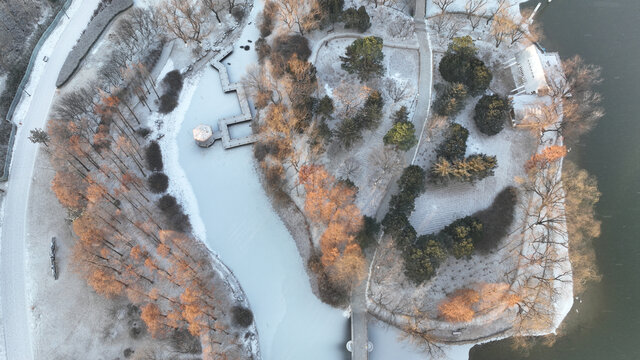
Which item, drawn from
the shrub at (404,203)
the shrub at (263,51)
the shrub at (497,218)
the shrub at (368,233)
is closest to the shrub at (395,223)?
the shrub at (404,203)

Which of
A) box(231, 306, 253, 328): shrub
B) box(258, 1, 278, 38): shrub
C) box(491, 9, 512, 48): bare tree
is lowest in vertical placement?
box(231, 306, 253, 328): shrub

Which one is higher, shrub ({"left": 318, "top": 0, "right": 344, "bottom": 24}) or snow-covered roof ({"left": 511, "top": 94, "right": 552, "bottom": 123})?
shrub ({"left": 318, "top": 0, "right": 344, "bottom": 24})

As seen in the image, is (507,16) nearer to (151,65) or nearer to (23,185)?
(151,65)

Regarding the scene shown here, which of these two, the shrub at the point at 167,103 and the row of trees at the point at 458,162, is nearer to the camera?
the row of trees at the point at 458,162

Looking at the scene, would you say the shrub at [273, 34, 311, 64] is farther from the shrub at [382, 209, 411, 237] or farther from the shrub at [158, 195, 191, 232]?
the shrub at [382, 209, 411, 237]

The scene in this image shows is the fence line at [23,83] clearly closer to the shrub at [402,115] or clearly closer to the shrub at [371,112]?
the shrub at [371,112]

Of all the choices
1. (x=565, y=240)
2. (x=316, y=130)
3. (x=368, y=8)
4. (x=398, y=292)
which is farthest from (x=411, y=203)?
(x=368, y=8)

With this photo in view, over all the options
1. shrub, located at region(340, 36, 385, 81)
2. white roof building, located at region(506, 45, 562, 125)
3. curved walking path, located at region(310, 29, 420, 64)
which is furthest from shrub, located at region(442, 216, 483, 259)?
curved walking path, located at region(310, 29, 420, 64)
